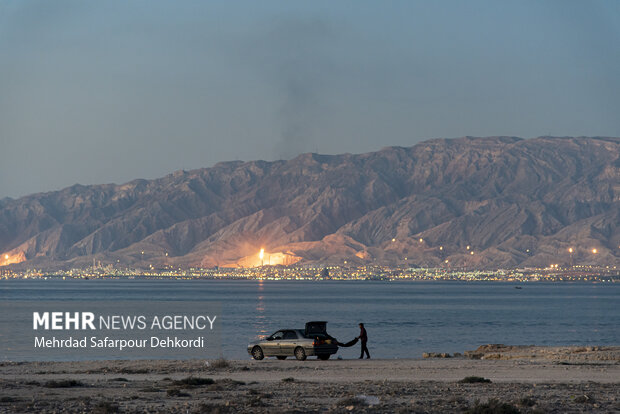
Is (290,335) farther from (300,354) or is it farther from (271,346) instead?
(300,354)

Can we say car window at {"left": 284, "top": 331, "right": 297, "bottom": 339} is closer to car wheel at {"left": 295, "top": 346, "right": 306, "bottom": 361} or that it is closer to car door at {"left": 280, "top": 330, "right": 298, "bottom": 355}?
car door at {"left": 280, "top": 330, "right": 298, "bottom": 355}

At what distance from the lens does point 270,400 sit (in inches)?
928

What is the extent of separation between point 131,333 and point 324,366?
41815mm

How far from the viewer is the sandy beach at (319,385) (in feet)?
72.6

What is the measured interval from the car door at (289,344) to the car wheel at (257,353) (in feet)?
3.14

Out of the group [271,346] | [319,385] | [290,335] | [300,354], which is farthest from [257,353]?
[319,385]

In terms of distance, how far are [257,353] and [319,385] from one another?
11077 mm

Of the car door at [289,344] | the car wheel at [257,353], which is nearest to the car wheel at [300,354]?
the car door at [289,344]

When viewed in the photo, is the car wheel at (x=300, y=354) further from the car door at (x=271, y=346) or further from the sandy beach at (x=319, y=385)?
the car door at (x=271, y=346)

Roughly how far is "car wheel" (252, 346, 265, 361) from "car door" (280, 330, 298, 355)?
957mm

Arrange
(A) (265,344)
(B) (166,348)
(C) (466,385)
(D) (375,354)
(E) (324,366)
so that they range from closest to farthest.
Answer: (C) (466,385) → (E) (324,366) → (A) (265,344) → (D) (375,354) → (B) (166,348)

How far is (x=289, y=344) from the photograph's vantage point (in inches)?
1480

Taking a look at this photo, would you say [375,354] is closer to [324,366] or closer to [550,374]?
[324,366]

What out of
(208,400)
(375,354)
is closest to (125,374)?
(208,400)
